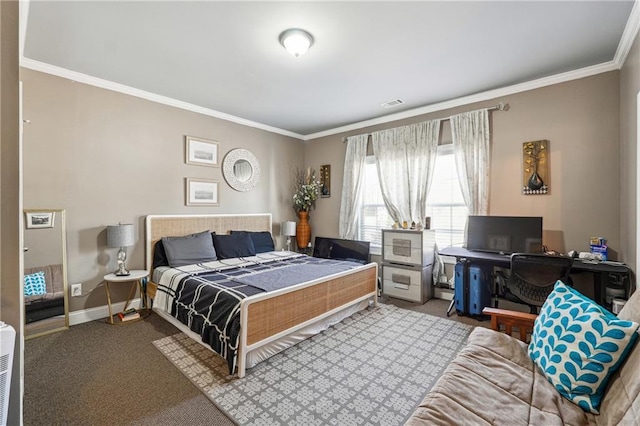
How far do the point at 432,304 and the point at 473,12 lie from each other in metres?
3.26

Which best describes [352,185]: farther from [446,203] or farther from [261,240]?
[261,240]

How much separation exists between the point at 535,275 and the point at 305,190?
3733 mm

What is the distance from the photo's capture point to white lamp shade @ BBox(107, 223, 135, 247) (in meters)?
3.20

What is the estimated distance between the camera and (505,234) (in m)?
3.34

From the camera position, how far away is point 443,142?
4.06 meters

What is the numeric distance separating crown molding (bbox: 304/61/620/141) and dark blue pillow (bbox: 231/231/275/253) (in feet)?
7.58

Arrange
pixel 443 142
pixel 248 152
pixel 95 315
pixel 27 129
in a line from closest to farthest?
pixel 27 129 < pixel 95 315 < pixel 443 142 < pixel 248 152

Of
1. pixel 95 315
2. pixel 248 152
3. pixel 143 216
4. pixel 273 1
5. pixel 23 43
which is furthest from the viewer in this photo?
pixel 248 152

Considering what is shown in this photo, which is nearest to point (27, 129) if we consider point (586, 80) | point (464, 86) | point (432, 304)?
point (464, 86)

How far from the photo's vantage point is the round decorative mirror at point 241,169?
14.8 feet

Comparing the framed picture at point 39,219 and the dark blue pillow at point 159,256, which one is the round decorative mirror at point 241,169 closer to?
the dark blue pillow at point 159,256

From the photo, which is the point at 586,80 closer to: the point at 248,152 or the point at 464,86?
the point at 464,86

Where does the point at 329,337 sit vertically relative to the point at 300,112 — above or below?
below

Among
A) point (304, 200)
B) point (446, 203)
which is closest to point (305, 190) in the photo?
point (304, 200)
